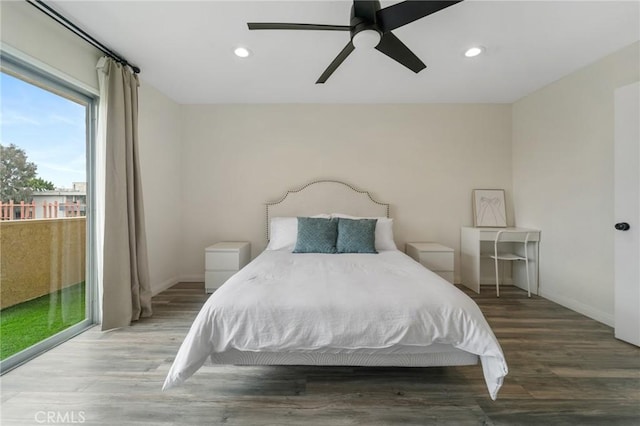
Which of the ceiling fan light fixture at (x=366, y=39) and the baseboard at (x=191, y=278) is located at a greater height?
the ceiling fan light fixture at (x=366, y=39)

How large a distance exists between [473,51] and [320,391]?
9.61 ft

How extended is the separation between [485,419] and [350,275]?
1.07 metres

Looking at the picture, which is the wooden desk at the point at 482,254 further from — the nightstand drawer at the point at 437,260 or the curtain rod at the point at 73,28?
the curtain rod at the point at 73,28

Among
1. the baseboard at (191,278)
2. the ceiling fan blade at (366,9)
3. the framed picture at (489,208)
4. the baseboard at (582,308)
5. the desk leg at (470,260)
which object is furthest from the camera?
Answer: the baseboard at (191,278)

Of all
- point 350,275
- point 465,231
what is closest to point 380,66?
point 350,275

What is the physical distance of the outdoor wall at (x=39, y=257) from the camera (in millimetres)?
1757

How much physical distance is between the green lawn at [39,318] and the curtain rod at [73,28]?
6.78 ft

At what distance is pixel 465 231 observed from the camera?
3.43 metres

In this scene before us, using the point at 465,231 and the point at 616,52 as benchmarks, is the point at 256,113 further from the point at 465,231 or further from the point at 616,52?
the point at 616,52

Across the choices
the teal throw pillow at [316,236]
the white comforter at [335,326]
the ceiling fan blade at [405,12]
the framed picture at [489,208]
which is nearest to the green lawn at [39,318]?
the white comforter at [335,326]

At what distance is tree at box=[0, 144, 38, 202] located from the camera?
67.4 inches

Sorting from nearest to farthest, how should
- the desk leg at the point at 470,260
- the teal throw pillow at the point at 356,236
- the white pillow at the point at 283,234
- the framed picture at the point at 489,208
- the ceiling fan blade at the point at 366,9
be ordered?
1. the ceiling fan blade at the point at 366,9
2. the teal throw pillow at the point at 356,236
3. the white pillow at the point at 283,234
4. the desk leg at the point at 470,260
5. the framed picture at the point at 489,208

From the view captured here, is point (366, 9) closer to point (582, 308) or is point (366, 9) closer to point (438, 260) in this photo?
point (438, 260)

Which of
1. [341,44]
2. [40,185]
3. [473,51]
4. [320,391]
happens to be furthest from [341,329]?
[473,51]
